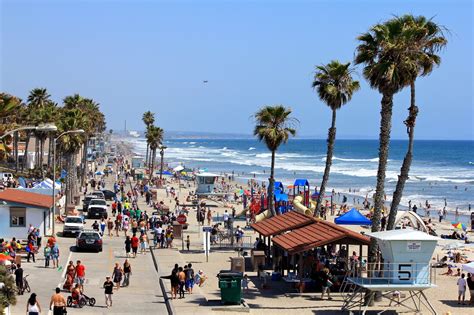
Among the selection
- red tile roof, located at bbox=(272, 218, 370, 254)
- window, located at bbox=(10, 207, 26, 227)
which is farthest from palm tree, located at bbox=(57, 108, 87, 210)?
red tile roof, located at bbox=(272, 218, 370, 254)

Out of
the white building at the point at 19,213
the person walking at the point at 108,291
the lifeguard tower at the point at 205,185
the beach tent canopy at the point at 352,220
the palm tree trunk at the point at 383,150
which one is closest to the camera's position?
the person walking at the point at 108,291

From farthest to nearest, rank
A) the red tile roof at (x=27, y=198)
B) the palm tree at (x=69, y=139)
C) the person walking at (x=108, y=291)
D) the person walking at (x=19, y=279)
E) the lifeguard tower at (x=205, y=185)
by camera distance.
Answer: the lifeguard tower at (x=205, y=185) < the palm tree at (x=69, y=139) < the red tile roof at (x=27, y=198) < the person walking at (x=19, y=279) < the person walking at (x=108, y=291)

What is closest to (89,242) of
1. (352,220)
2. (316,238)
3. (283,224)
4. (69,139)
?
(283,224)

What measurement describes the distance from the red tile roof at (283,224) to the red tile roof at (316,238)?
138 cm

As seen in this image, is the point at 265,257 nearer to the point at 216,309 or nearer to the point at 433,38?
the point at 216,309

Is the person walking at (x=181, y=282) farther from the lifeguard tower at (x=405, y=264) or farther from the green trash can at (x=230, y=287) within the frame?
the lifeguard tower at (x=405, y=264)

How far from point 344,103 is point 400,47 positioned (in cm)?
1342

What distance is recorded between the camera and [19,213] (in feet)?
127

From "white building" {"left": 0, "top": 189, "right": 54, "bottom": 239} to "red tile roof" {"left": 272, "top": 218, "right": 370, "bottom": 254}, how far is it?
1455cm

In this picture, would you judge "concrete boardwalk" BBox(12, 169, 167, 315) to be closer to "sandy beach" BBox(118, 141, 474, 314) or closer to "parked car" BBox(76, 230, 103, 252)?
"parked car" BBox(76, 230, 103, 252)

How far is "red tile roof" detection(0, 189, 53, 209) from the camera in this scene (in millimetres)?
38562

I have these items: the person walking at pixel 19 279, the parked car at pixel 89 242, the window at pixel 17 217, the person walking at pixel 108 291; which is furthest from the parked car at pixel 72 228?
the person walking at pixel 108 291

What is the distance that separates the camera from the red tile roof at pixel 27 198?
38562 millimetres

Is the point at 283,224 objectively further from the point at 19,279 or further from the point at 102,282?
the point at 19,279
